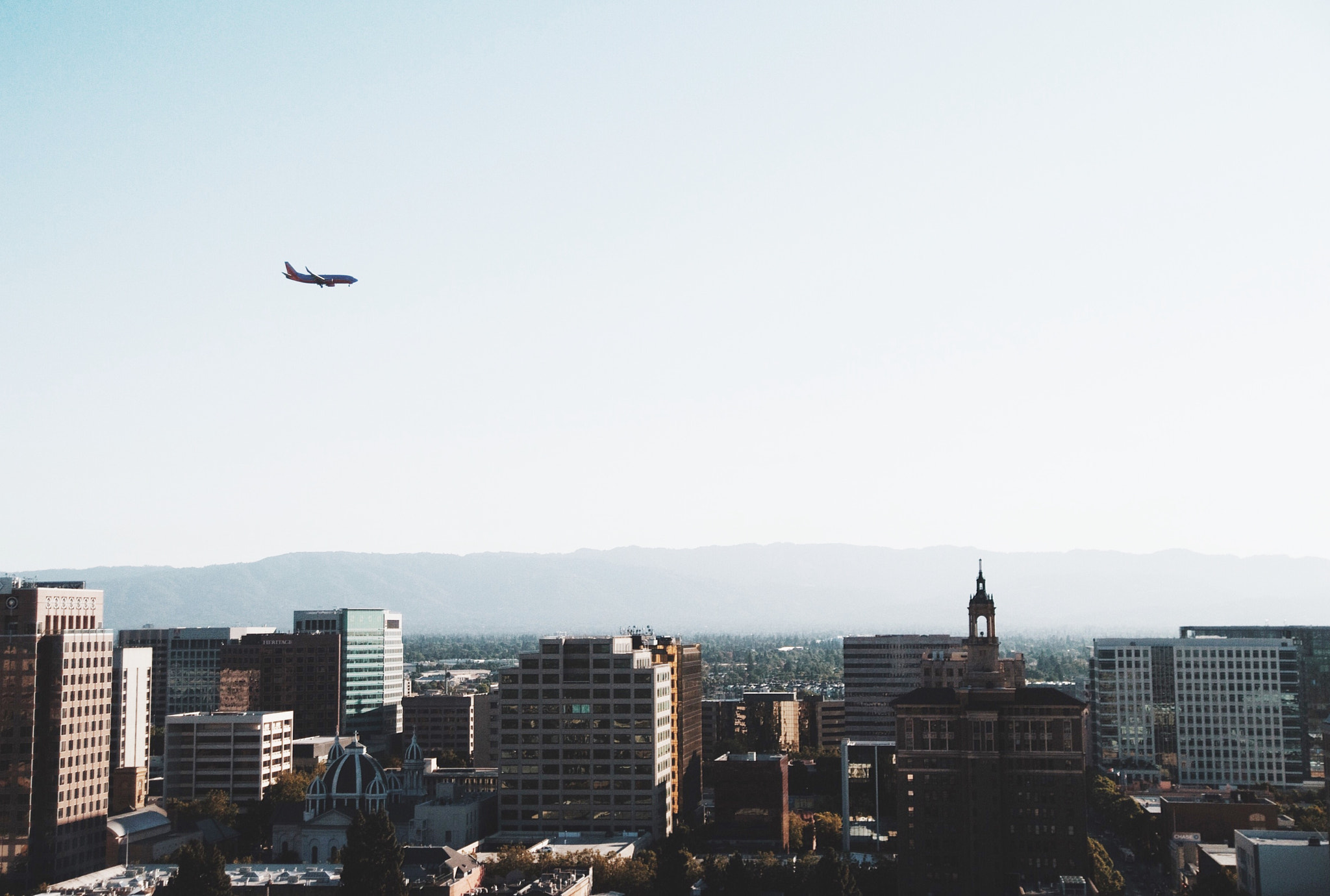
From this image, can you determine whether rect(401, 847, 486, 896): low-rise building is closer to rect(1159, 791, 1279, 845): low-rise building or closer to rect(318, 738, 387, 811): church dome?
rect(318, 738, 387, 811): church dome

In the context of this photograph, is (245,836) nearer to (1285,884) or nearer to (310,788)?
(310,788)

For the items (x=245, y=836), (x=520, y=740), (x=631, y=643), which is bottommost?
(x=245, y=836)

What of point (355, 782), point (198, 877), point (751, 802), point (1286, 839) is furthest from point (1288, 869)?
point (355, 782)

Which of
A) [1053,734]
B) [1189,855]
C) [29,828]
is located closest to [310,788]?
[29,828]

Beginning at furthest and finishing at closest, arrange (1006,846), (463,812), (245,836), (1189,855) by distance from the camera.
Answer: (245,836)
(463,812)
(1189,855)
(1006,846)

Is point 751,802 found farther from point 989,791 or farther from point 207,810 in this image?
point 207,810

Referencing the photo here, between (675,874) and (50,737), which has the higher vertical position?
(50,737)
